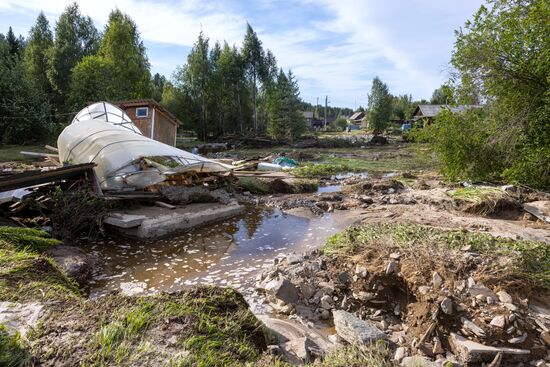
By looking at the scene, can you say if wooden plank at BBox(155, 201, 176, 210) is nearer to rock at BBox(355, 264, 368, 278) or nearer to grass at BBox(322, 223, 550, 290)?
grass at BBox(322, 223, 550, 290)

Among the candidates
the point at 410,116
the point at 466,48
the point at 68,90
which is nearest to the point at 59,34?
the point at 68,90

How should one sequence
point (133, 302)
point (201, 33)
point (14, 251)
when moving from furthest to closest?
point (201, 33), point (14, 251), point (133, 302)

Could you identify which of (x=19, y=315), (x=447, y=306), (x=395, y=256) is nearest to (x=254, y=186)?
(x=395, y=256)

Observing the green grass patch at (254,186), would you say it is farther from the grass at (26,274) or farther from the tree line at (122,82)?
the tree line at (122,82)

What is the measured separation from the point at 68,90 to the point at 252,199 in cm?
3024

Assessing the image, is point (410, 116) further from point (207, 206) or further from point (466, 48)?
point (207, 206)

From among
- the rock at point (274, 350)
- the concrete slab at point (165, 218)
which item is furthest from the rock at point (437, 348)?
the concrete slab at point (165, 218)

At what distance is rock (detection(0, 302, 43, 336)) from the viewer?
9.05 feet

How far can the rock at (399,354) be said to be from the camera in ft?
11.2

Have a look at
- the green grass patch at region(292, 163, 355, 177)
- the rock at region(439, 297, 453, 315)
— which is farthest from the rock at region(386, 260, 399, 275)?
the green grass patch at region(292, 163, 355, 177)

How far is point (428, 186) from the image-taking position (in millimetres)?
13234

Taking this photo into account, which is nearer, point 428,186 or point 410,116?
point 428,186

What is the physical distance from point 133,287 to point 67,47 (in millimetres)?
36536

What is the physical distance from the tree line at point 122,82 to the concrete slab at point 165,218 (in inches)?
885
